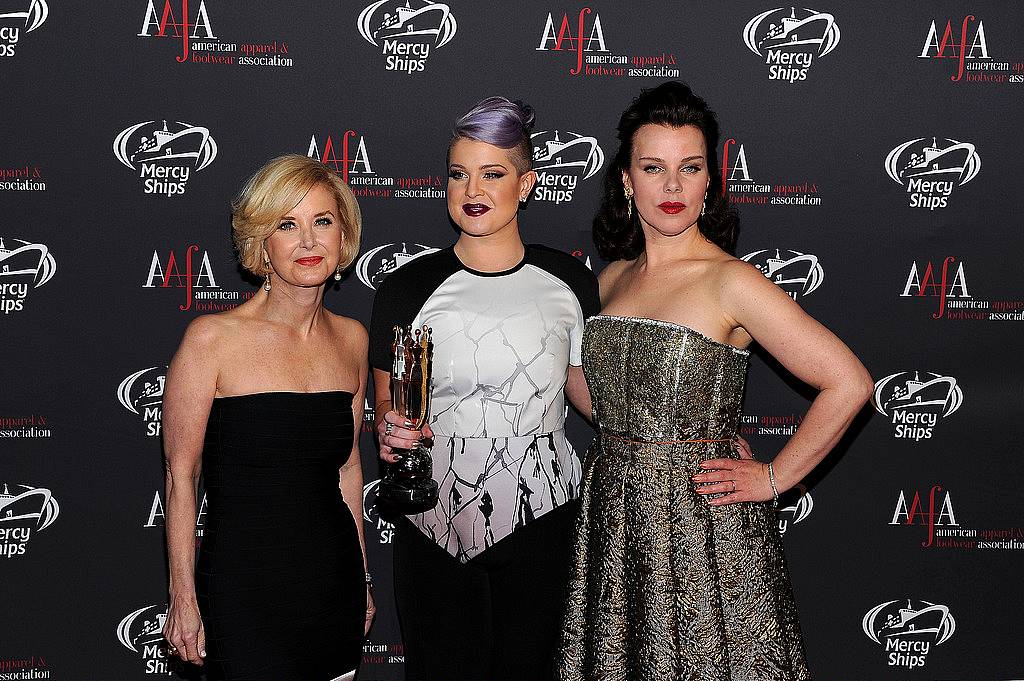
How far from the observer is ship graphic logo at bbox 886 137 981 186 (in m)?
3.30

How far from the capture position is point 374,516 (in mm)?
3398

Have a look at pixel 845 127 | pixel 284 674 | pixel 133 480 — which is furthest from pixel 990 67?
pixel 133 480

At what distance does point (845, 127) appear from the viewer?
3.29 m

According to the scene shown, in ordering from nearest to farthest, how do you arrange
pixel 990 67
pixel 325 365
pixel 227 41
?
pixel 325 365 → pixel 227 41 → pixel 990 67

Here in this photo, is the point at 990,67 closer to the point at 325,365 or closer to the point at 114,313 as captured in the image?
the point at 325,365

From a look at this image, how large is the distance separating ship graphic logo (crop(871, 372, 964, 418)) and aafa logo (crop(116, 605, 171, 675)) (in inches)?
112

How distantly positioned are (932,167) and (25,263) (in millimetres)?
3329

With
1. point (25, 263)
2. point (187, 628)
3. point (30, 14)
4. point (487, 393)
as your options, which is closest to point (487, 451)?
point (487, 393)

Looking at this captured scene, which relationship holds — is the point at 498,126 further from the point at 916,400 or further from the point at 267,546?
the point at 916,400

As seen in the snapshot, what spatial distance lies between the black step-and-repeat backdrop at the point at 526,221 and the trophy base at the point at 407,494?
118cm

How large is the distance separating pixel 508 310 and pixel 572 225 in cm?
90

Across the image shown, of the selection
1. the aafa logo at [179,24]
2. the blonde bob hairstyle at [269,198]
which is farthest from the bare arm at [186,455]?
the aafa logo at [179,24]

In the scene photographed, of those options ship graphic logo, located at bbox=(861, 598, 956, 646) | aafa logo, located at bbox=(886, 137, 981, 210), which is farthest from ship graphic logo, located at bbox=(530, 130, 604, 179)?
ship graphic logo, located at bbox=(861, 598, 956, 646)

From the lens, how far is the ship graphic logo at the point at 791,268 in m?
3.33
